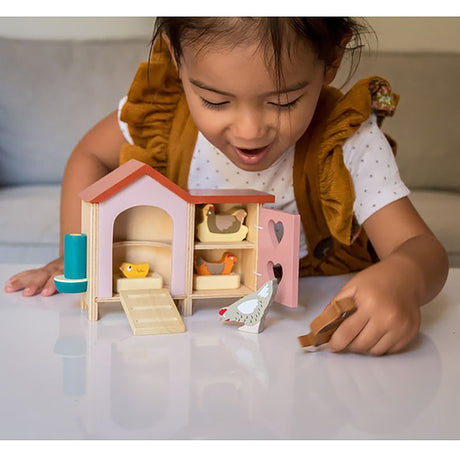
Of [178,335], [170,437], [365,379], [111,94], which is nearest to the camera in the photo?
[170,437]

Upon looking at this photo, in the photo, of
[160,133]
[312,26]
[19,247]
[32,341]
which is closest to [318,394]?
[32,341]

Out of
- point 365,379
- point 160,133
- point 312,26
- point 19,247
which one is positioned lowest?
point 19,247

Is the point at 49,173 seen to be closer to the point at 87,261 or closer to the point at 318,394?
the point at 87,261

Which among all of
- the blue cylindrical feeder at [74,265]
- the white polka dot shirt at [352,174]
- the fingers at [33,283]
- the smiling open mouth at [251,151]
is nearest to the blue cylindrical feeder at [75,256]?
the blue cylindrical feeder at [74,265]

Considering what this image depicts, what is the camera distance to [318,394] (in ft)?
1.62

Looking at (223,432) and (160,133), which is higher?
(160,133)

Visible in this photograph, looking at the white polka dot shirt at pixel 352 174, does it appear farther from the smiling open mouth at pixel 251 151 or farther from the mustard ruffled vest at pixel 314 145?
the smiling open mouth at pixel 251 151

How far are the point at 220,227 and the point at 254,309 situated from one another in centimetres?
12

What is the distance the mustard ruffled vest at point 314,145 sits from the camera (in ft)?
2.76

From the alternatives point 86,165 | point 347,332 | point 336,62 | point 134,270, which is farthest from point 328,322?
point 86,165

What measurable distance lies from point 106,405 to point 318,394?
0.16m

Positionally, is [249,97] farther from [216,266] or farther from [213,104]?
[216,266]

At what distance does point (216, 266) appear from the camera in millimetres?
743

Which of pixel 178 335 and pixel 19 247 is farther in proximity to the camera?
pixel 19 247
